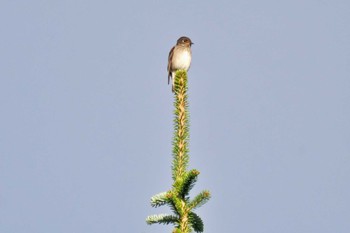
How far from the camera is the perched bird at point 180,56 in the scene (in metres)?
15.7

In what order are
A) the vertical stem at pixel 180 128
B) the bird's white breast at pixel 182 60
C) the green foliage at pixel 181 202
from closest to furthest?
the green foliage at pixel 181 202 → the vertical stem at pixel 180 128 → the bird's white breast at pixel 182 60

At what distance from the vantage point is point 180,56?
15742 mm

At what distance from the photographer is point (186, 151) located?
201 inches

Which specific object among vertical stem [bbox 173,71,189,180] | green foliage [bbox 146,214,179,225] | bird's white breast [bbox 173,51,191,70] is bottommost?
green foliage [bbox 146,214,179,225]

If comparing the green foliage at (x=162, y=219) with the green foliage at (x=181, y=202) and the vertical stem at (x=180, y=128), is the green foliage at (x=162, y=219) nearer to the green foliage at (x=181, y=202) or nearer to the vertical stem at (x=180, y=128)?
the green foliage at (x=181, y=202)

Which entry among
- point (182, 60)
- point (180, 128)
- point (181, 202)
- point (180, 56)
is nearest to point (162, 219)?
point (181, 202)

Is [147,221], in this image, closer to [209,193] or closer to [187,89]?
[209,193]

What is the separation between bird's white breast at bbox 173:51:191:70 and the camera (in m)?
15.6

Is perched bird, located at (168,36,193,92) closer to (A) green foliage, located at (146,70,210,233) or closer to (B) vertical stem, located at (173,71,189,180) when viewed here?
(B) vertical stem, located at (173,71,189,180)

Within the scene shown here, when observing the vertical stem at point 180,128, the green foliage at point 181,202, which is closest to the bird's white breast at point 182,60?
the vertical stem at point 180,128

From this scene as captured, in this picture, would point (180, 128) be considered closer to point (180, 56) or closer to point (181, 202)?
point (181, 202)

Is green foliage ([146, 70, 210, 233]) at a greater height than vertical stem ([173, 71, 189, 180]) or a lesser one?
lesser

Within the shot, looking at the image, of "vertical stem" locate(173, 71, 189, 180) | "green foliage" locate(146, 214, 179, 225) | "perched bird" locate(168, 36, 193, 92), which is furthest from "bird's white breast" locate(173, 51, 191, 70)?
"green foliage" locate(146, 214, 179, 225)

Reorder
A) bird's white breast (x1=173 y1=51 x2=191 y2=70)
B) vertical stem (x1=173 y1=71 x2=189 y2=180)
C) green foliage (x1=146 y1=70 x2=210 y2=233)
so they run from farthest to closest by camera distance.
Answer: bird's white breast (x1=173 y1=51 x2=191 y2=70), vertical stem (x1=173 y1=71 x2=189 y2=180), green foliage (x1=146 y1=70 x2=210 y2=233)
